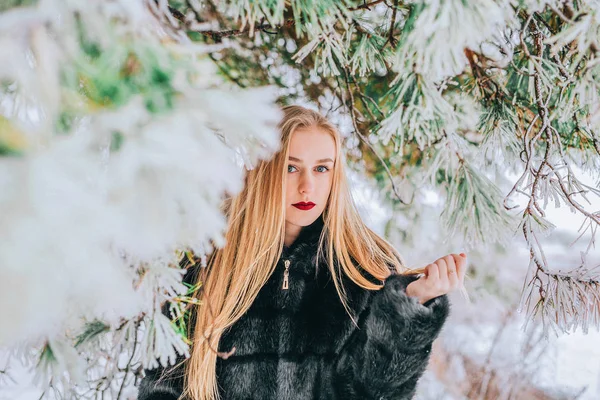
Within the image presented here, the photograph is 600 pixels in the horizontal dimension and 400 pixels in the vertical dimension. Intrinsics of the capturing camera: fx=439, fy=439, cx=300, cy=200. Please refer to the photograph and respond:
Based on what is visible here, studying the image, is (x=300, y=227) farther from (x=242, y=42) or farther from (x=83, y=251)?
(x=83, y=251)

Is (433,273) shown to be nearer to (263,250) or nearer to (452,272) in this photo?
(452,272)

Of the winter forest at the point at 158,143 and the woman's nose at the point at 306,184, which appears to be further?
the woman's nose at the point at 306,184

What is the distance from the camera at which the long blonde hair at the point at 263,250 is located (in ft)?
4.75

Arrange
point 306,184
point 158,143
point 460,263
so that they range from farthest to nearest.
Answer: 1. point 306,184
2. point 460,263
3. point 158,143

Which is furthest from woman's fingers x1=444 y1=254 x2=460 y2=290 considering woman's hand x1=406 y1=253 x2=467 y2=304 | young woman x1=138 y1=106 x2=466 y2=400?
young woman x1=138 y1=106 x2=466 y2=400

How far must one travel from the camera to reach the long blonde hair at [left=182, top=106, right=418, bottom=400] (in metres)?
1.45

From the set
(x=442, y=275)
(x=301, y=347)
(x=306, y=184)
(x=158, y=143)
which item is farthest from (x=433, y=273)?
(x=158, y=143)

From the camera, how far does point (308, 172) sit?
1.44 m

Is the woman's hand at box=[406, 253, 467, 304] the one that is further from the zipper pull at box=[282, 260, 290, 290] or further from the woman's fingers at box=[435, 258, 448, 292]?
the zipper pull at box=[282, 260, 290, 290]

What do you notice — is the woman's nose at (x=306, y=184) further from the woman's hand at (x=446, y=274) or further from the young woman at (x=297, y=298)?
the woman's hand at (x=446, y=274)

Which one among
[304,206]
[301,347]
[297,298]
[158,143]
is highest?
[158,143]

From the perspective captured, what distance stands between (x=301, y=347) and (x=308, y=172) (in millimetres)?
615

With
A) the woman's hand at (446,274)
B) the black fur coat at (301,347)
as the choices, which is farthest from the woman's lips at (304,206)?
the woman's hand at (446,274)

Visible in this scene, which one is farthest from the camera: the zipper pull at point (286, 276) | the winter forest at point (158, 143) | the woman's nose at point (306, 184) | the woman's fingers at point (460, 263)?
the zipper pull at point (286, 276)
